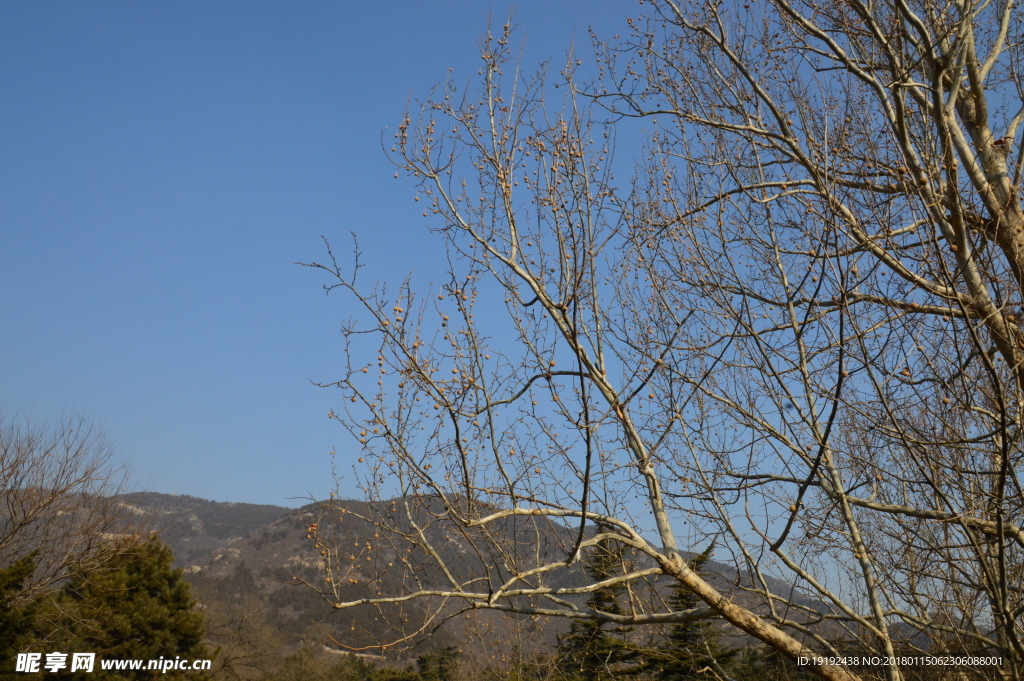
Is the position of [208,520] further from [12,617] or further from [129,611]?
[12,617]

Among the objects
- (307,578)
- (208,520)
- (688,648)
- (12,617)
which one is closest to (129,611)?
(12,617)

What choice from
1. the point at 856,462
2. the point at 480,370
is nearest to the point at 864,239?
the point at 856,462

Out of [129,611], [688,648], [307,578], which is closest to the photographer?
[688,648]

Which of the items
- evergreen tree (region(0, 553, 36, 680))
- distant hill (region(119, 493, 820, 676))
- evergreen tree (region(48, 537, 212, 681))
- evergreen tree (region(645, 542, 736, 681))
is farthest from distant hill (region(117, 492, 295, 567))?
evergreen tree (region(645, 542, 736, 681))

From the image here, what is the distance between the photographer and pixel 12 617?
1299cm

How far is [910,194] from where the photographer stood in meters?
3.28

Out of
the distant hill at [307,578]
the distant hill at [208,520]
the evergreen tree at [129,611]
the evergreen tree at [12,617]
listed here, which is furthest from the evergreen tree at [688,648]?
the distant hill at [208,520]

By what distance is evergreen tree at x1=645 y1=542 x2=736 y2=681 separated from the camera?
15.3 feet

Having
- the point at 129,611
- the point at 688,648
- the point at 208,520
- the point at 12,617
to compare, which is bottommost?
the point at 129,611

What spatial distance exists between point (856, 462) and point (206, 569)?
51344mm

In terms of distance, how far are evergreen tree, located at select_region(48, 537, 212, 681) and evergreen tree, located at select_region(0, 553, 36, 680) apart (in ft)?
8.81

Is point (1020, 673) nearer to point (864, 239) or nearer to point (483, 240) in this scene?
point (864, 239)

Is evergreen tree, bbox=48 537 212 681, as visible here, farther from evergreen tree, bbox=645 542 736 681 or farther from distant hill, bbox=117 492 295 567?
distant hill, bbox=117 492 295 567

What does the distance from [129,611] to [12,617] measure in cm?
662
